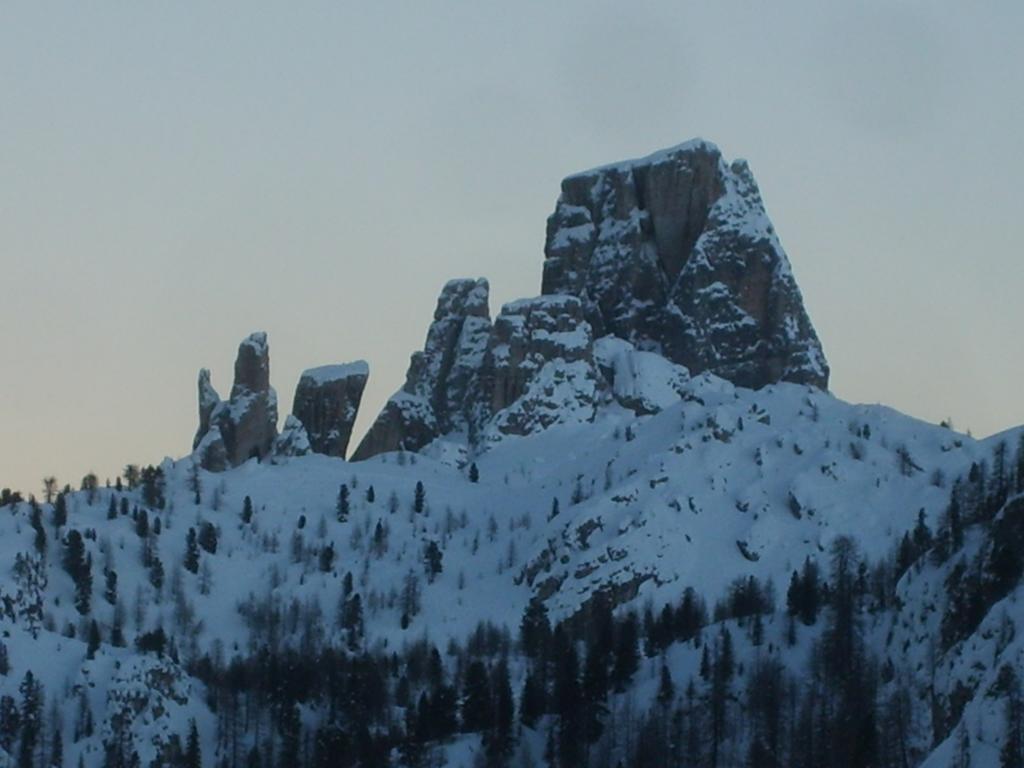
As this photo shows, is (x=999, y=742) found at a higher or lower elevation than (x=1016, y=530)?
lower

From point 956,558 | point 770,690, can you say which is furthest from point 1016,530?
point 770,690

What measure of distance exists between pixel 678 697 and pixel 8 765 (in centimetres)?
4385

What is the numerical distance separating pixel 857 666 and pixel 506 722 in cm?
2297

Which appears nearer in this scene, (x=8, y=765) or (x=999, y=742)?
(x=999, y=742)

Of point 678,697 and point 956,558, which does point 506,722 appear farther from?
point 956,558

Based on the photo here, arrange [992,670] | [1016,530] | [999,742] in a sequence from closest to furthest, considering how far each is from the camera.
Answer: [999,742] → [992,670] → [1016,530]

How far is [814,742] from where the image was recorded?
186125 millimetres

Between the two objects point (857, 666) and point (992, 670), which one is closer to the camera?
point (992, 670)

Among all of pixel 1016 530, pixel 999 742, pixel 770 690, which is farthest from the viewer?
pixel 770 690

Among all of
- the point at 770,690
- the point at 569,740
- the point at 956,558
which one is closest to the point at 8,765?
the point at 569,740

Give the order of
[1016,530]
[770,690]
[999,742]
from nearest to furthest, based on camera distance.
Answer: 1. [999,742]
2. [1016,530]
3. [770,690]

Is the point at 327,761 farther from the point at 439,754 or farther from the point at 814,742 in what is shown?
the point at 814,742

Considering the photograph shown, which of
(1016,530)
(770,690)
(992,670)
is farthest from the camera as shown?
(770,690)

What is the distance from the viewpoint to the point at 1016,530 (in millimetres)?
179750
